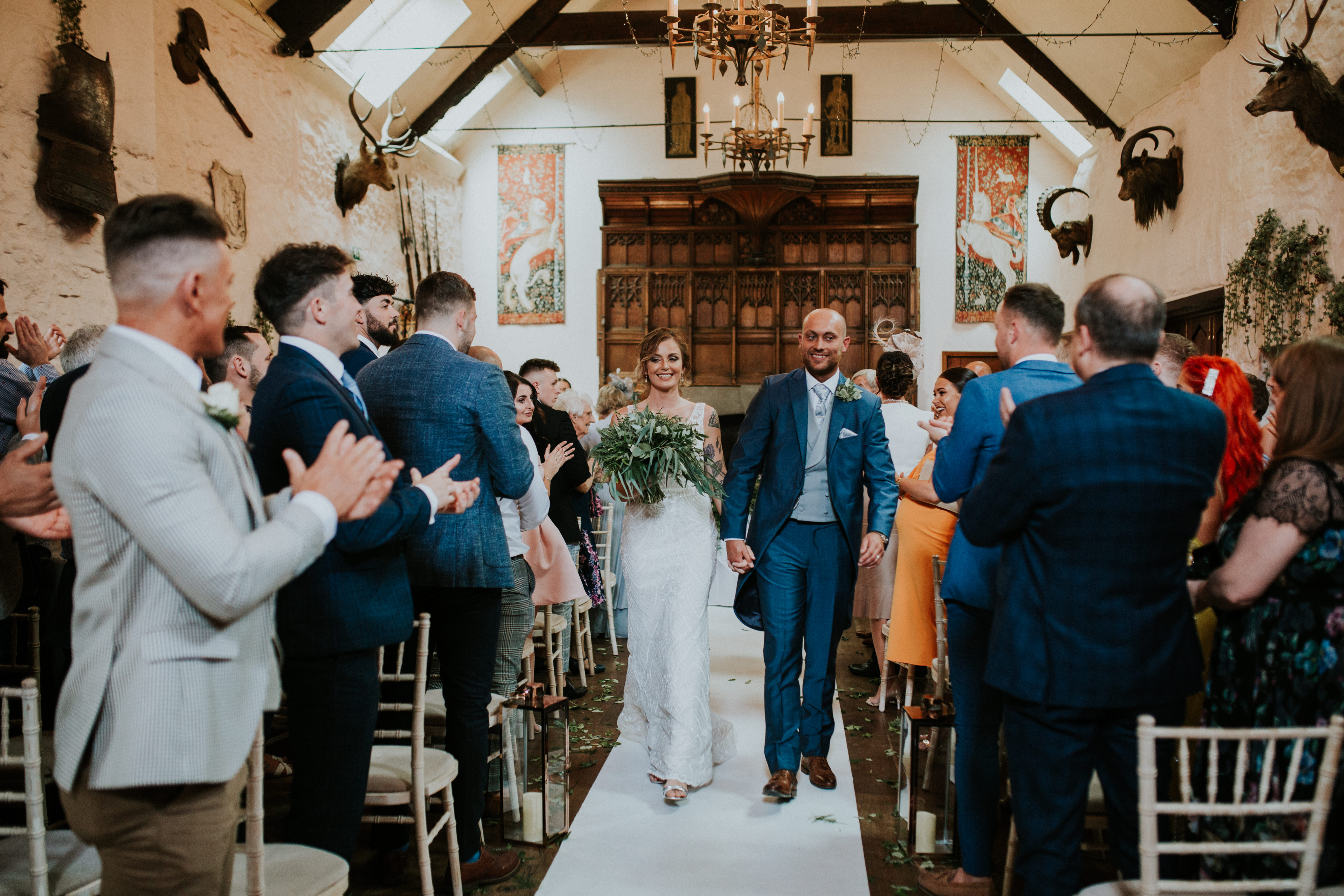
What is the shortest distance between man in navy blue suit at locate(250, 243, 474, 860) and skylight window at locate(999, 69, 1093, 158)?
1204cm

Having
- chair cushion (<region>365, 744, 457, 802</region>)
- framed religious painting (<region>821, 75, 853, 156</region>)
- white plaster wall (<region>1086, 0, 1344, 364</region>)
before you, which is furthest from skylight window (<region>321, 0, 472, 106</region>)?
chair cushion (<region>365, 744, 457, 802</region>)

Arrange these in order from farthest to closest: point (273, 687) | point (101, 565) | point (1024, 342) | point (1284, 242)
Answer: point (1284, 242), point (1024, 342), point (273, 687), point (101, 565)

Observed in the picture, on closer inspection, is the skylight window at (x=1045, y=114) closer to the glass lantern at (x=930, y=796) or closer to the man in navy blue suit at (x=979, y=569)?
the man in navy blue suit at (x=979, y=569)

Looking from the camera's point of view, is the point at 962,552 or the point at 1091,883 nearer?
the point at 962,552

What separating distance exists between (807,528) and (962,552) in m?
0.92

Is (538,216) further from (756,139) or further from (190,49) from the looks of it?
(190,49)

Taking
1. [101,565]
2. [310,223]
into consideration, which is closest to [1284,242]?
[101,565]

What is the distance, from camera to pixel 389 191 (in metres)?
11.2

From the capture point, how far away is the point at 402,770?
2793 millimetres

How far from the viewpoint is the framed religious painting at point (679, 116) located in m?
13.2

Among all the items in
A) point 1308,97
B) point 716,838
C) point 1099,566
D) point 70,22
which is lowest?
point 716,838

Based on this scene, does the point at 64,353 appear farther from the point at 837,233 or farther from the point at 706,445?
the point at 837,233

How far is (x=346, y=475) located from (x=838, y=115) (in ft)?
41.4

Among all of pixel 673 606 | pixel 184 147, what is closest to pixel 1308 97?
pixel 673 606
